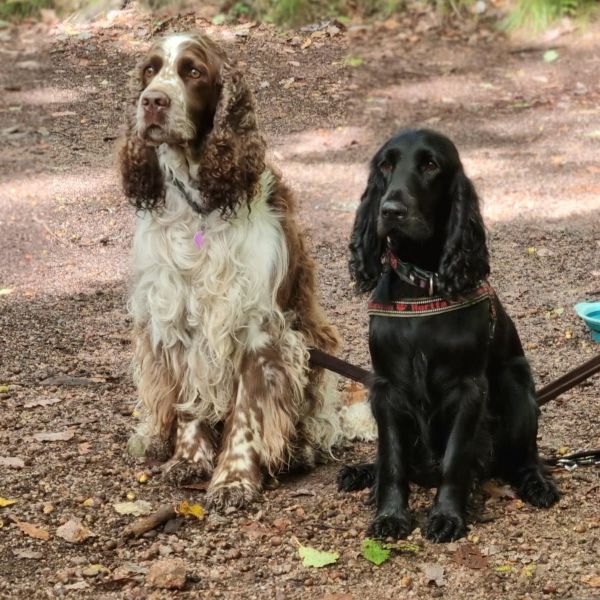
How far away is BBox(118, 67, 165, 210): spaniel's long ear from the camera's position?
189 inches

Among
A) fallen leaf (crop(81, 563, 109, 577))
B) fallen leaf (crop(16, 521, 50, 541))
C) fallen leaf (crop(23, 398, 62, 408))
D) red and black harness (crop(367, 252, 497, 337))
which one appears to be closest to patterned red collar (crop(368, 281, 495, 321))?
red and black harness (crop(367, 252, 497, 337))

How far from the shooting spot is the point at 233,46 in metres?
6.29

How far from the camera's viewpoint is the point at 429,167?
13.6 feet

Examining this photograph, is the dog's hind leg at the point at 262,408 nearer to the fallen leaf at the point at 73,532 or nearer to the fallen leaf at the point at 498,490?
the fallen leaf at the point at 73,532

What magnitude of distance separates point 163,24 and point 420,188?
2965 millimetres

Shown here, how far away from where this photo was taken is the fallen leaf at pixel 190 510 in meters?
4.62

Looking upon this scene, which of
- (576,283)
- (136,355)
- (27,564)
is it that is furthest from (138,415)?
(576,283)

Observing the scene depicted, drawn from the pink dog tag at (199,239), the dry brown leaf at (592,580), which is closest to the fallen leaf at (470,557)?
the dry brown leaf at (592,580)

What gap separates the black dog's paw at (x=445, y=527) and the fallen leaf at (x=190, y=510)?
964 mm

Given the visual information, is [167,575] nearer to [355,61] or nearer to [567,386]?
[567,386]

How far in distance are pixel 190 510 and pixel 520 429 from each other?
1.36 metres

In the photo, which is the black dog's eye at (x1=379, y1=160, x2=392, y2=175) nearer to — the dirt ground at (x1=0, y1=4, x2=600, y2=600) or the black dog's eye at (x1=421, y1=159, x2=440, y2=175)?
the black dog's eye at (x1=421, y1=159, x2=440, y2=175)

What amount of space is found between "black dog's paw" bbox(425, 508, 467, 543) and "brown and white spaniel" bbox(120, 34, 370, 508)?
2.92ft

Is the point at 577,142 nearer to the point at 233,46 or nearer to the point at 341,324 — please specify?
the point at 341,324
